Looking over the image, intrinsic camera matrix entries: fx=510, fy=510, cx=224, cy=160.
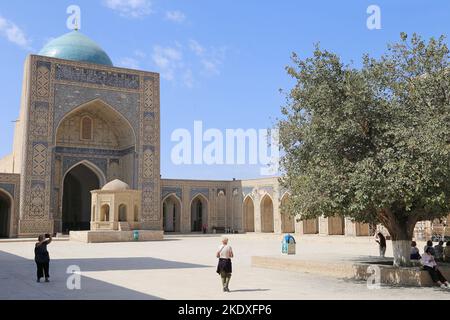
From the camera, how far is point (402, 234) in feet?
30.7

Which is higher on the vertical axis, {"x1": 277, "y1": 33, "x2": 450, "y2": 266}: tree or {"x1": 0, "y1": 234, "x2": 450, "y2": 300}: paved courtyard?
{"x1": 277, "y1": 33, "x2": 450, "y2": 266}: tree

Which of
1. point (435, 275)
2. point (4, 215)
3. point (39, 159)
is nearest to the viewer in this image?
point (435, 275)

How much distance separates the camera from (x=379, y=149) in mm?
8523

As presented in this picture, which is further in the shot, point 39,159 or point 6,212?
point 6,212

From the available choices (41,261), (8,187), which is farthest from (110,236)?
(41,261)

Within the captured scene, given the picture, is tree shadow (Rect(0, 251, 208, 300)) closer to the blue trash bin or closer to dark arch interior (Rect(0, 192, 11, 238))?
the blue trash bin

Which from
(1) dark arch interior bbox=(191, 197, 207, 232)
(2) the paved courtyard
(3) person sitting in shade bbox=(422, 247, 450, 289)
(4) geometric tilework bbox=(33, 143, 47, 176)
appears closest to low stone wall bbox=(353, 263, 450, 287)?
(3) person sitting in shade bbox=(422, 247, 450, 289)

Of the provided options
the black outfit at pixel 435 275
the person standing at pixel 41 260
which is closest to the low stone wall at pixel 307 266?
the black outfit at pixel 435 275

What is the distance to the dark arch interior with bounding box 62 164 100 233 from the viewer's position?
33.0 m

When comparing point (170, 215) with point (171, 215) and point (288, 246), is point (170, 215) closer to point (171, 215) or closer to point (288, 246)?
point (171, 215)

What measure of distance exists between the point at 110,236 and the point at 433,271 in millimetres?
17096

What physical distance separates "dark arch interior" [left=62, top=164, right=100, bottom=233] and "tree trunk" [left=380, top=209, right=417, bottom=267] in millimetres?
25473
